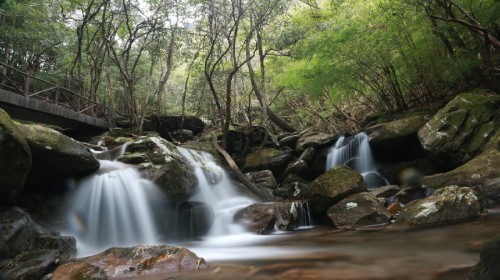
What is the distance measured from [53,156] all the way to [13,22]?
16.0m

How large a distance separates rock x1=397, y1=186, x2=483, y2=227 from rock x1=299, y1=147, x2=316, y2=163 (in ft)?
22.6

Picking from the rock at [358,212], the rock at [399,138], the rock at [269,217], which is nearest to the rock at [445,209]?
the rock at [358,212]

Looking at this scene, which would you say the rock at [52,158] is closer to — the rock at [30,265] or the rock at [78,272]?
the rock at [30,265]

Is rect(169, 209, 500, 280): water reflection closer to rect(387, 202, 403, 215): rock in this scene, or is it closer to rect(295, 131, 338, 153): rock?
rect(387, 202, 403, 215): rock

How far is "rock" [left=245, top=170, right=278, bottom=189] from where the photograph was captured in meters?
13.5

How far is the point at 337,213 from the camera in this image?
8648 mm

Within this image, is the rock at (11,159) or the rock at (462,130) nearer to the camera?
the rock at (11,159)

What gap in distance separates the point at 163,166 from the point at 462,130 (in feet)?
28.2

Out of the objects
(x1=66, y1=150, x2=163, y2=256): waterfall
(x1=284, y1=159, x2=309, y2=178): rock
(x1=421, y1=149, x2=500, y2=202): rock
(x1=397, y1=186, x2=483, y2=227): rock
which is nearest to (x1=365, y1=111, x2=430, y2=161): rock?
(x1=284, y1=159, x2=309, y2=178): rock

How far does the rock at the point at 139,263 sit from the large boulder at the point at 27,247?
347 mm

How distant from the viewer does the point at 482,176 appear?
8086 millimetres

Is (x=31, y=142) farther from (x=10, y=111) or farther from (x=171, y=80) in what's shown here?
(x=171, y=80)

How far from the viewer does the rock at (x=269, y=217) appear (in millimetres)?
9141

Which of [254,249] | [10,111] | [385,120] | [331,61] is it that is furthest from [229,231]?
[10,111]
